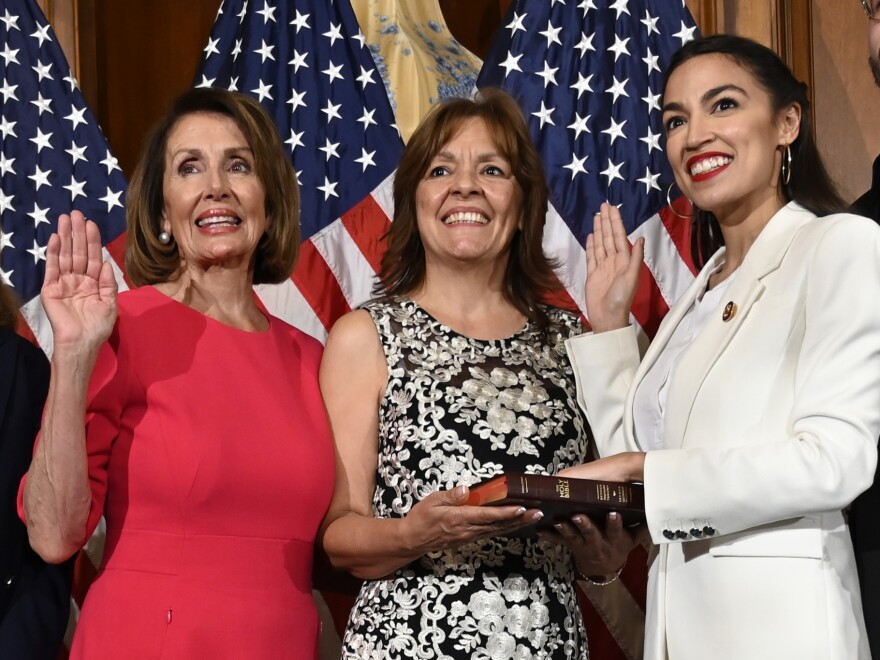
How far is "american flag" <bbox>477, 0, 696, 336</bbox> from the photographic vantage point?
3.42 meters

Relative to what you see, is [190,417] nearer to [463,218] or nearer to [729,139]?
[463,218]

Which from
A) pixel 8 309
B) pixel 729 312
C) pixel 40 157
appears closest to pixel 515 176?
pixel 729 312

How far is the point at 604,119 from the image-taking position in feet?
11.4

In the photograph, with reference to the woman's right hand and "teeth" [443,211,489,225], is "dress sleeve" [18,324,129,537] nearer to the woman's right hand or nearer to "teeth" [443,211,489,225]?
the woman's right hand

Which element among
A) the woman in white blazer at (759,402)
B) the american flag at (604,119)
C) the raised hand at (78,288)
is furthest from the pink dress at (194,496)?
the american flag at (604,119)

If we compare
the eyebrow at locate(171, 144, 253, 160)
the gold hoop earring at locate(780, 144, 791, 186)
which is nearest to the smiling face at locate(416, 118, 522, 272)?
the eyebrow at locate(171, 144, 253, 160)

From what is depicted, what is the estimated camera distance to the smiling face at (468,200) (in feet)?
8.86

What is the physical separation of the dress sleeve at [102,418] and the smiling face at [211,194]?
34 cm

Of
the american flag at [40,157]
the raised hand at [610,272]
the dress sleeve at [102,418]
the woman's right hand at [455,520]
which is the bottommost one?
the woman's right hand at [455,520]

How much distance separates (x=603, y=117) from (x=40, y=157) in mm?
1625

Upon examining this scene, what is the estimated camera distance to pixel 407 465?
2475 millimetres

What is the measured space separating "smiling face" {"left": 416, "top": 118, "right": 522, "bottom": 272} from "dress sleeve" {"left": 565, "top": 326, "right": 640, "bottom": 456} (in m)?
0.30

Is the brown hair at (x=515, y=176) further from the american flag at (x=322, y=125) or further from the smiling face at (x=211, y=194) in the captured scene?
the american flag at (x=322, y=125)

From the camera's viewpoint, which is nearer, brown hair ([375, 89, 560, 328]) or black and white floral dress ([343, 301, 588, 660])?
black and white floral dress ([343, 301, 588, 660])
